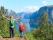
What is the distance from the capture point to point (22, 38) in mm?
12992

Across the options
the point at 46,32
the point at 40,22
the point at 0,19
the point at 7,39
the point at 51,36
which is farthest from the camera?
the point at 40,22

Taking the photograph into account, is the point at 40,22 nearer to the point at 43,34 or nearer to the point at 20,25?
the point at 43,34

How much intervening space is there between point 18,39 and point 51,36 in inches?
1153

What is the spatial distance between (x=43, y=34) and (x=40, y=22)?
22.4 meters

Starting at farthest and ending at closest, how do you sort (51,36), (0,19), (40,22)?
(40,22) → (51,36) → (0,19)

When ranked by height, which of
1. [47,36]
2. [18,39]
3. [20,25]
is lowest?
[47,36]

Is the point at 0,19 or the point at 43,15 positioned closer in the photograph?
the point at 0,19

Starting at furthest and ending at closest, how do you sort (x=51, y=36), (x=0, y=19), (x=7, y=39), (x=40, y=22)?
(x=40, y=22) < (x=51, y=36) < (x=0, y=19) < (x=7, y=39)

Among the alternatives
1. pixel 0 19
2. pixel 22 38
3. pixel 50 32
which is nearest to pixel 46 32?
pixel 50 32

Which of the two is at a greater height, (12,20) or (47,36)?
(12,20)

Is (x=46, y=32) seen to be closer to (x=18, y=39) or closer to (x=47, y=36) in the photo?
(x=47, y=36)

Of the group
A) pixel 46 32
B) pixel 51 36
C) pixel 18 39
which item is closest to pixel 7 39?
pixel 18 39

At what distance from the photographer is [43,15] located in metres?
67.5

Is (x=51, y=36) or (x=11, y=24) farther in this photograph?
(x=51, y=36)
